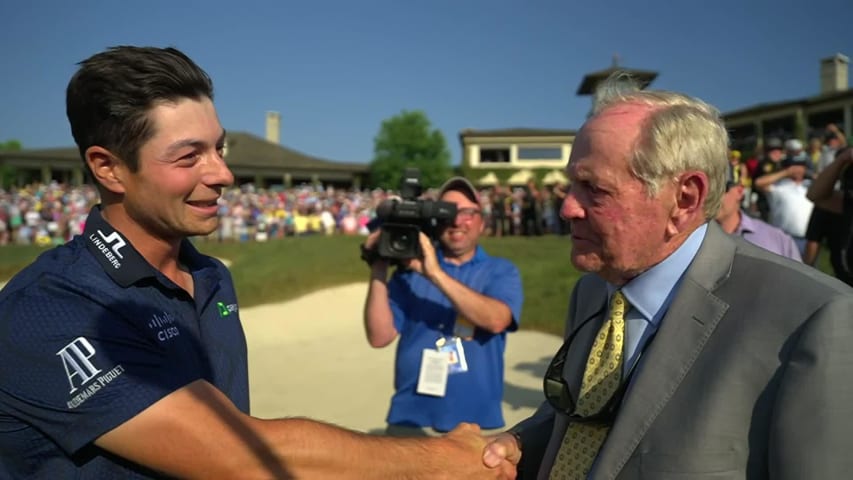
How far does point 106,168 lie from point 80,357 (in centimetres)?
65

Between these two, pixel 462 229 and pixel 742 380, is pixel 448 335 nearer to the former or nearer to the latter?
pixel 462 229

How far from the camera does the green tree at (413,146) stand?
234 ft

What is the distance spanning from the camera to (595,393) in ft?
6.70

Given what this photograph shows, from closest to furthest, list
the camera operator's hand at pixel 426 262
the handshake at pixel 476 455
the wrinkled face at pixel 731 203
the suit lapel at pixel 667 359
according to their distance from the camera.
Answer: the suit lapel at pixel 667 359
the handshake at pixel 476 455
the camera operator's hand at pixel 426 262
the wrinkled face at pixel 731 203

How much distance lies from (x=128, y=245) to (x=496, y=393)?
252 cm

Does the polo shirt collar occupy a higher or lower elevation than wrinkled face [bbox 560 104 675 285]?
lower

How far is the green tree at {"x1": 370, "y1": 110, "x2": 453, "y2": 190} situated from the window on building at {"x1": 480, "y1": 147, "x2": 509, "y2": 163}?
34.7 ft

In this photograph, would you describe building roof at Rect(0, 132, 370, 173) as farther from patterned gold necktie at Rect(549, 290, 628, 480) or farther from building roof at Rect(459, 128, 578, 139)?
patterned gold necktie at Rect(549, 290, 628, 480)

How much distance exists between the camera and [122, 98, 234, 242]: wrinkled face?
2021 mm

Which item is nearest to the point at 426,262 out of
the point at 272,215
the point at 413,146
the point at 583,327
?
the point at 583,327

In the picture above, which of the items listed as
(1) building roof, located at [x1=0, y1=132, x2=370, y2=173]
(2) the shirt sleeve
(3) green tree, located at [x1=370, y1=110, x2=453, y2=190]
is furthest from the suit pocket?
(3) green tree, located at [x1=370, y1=110, x2=453, y2=190]

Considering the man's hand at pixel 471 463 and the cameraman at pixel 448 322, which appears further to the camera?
the cameraman at pixel 448 322

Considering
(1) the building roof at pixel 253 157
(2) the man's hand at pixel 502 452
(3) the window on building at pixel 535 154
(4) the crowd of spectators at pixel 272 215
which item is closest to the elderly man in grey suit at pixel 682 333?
(2) the man's hand at pixel 502 452

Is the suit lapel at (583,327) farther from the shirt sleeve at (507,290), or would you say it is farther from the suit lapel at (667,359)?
the shirt sleeve at (507,290)
